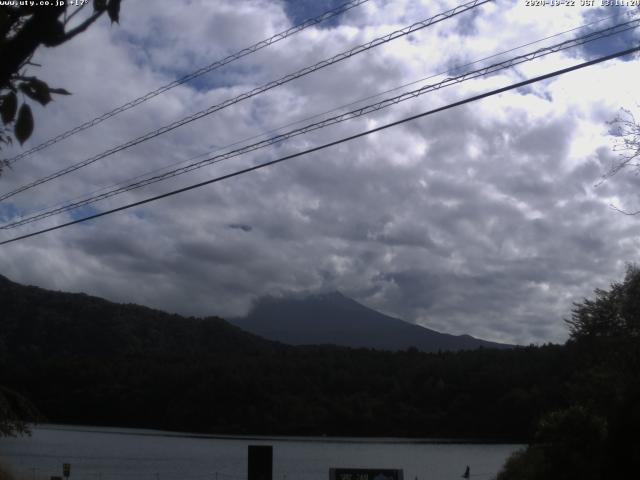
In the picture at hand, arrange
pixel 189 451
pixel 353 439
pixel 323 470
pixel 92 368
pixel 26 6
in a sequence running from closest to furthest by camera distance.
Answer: pixel 26 6 < pixel 323 470 < pixel 189 451 < pixel 92 368 < pixel 353 439

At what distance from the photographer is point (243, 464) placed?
256 feet

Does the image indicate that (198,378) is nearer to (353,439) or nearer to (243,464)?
(353,439)

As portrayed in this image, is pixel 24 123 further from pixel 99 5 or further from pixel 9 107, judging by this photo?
pixel 99 5

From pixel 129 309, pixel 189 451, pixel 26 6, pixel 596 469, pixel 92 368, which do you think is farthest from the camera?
pixel 129 309

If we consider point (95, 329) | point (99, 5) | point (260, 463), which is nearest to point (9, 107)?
point (99, 5)

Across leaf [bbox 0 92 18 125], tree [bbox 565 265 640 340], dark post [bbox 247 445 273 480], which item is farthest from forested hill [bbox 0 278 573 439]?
leaf [bbox 0 92 18 125]

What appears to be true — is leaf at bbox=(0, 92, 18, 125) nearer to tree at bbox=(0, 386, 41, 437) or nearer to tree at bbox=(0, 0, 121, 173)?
tree at bbox=(0, 0, 121, 173)

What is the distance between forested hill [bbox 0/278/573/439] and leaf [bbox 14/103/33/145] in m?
84.8

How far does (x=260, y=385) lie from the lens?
349ft

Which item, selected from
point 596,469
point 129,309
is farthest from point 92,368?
point 596,469

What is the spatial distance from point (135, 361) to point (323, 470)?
40.7 m

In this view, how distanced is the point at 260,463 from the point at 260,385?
90.7 metres

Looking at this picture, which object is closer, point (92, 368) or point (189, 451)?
point (189, 451)

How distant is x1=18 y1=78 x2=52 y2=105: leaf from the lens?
3.74 m
